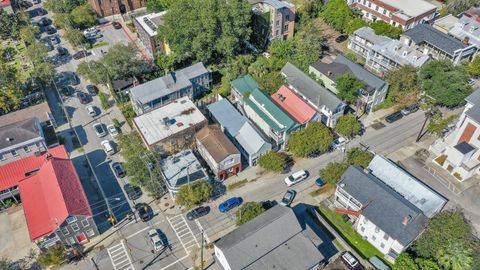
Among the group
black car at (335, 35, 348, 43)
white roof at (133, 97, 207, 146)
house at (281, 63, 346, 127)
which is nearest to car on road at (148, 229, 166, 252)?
white roof at (133, 97, 207, 146)

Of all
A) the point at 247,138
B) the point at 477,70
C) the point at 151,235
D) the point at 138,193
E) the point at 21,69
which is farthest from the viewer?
the point at 21,69

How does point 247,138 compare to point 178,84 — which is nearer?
point 247,138

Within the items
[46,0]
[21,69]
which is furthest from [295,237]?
[46,0]

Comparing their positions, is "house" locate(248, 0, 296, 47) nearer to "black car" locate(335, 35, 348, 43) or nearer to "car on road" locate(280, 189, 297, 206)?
"black car" locate(335, 35, 348, 43)

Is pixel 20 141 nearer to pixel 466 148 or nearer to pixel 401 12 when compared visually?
pixel 466 148

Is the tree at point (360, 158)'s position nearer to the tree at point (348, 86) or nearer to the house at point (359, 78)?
the tree at point (348, 86)

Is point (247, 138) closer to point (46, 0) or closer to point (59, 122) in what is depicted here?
point (59, 122)
